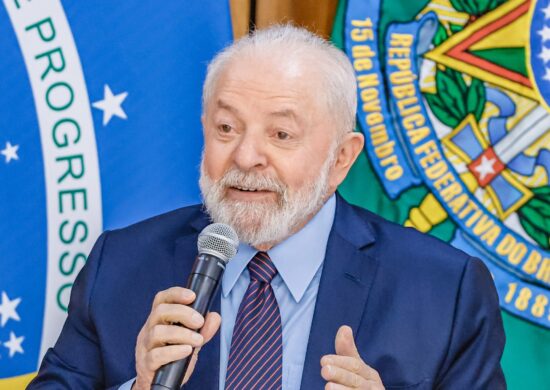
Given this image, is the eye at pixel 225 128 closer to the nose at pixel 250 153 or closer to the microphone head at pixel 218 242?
the nose at pixel 250 153

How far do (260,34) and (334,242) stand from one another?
1.88 ft

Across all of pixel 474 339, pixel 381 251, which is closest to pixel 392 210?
pixel 381 251

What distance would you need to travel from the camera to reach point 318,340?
6.40 feet

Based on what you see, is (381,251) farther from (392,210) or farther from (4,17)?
(4,17)

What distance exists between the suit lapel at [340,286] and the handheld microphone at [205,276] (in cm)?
53

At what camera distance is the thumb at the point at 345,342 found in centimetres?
153

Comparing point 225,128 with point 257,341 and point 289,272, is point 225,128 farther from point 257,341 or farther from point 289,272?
point 257,341

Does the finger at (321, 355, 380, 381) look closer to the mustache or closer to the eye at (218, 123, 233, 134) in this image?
the mustache

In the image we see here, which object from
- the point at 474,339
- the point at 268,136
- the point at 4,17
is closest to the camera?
the point at 268,136

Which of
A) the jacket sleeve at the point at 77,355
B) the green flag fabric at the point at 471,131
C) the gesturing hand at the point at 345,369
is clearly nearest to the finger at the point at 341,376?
the gesturing hand at the point at 345,369

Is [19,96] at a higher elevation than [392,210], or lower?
higher

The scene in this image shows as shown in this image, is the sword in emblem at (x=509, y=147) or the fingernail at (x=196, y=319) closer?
the fingernail at (x=196, y=319)

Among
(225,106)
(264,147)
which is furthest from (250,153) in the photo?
(225,106)

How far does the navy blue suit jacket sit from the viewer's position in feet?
6.55
